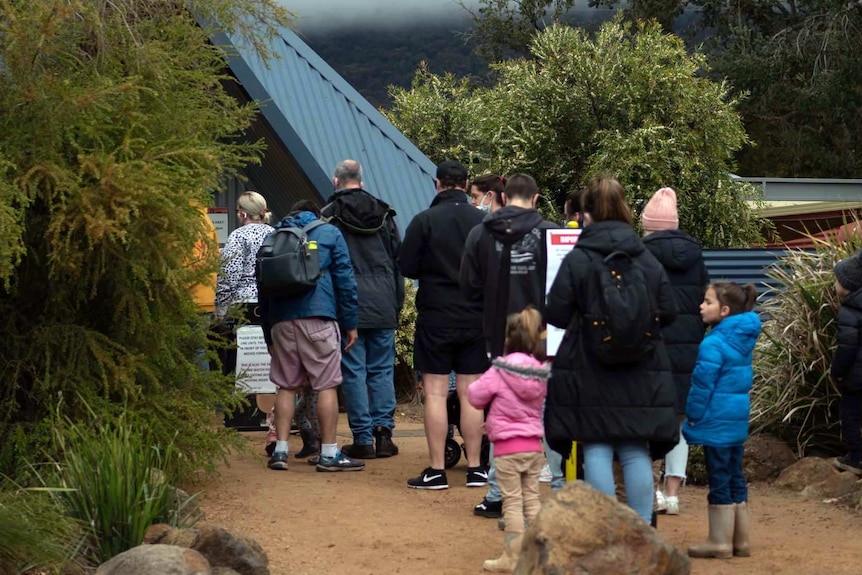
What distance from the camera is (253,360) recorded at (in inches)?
412

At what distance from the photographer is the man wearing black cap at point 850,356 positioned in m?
8.15

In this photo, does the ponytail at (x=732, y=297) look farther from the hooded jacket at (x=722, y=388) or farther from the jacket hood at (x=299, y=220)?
the jacket hood at (x=299, y=220)

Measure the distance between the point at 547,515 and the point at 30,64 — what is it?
A: 12.0 feet

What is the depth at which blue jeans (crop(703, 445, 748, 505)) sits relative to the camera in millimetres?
6438

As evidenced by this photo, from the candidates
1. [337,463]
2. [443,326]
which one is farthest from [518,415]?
[337,463]

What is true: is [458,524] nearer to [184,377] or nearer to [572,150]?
[184,377]

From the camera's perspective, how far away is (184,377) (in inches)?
316

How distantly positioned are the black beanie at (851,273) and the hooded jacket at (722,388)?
1.98 metres

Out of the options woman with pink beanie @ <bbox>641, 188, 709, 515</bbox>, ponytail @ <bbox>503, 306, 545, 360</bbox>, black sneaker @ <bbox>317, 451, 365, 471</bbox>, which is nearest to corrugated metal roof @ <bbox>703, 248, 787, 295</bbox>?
black sneaker @ <bbox>317, 451, 365, 471</bbox>

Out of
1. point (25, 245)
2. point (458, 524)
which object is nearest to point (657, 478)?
point (458, 524)

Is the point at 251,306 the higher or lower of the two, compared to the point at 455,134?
lower

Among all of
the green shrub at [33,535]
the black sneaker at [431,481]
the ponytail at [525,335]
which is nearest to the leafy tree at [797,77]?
the black sneaker at [431,481]

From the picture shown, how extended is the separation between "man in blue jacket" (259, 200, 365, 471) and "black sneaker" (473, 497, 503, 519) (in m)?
1.59

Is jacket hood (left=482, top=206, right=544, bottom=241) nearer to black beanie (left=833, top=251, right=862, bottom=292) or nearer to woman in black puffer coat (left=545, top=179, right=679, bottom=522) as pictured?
woman in black puffer coat (left=545, top=179, right=679, bottom=522)
